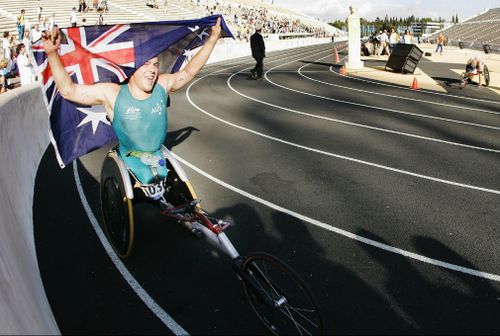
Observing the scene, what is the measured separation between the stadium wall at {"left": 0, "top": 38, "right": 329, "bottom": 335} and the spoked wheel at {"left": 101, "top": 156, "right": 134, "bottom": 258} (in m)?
0.91

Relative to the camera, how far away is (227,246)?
12.9 feet

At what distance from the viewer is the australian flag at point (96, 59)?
4809 mm

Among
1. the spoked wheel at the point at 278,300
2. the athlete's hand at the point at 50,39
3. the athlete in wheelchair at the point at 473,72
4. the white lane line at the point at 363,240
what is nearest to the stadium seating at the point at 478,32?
the athlete in wheelchair at the point at 473,72

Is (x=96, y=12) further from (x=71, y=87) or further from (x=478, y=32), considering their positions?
(x=478, y=32)

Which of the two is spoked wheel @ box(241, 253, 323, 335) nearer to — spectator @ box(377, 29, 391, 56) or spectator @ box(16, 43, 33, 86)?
spectator @ box(16, 43, 33, 86)

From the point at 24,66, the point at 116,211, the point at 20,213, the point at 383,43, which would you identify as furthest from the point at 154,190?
the point at 383,43

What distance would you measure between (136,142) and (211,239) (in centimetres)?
148

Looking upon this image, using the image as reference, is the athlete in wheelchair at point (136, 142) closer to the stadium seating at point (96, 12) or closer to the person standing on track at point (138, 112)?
the person standing on track at point (138, 112)

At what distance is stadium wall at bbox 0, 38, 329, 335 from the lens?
116 inches

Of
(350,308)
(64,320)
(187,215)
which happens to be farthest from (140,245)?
(350,308)

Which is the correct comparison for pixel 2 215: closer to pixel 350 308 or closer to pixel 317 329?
pixel 317 329

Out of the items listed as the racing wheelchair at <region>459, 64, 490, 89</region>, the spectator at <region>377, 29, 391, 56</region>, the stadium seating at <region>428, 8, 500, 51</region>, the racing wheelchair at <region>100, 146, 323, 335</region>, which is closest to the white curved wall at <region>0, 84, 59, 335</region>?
the racing wheelchair at <region>100, 146, 323, 335</region>

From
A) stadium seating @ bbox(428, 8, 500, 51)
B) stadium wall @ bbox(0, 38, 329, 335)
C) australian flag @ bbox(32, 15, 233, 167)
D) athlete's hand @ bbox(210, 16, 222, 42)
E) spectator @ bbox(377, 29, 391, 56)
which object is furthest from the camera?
stadium seating @ bbox(428, 8, 500, 51)

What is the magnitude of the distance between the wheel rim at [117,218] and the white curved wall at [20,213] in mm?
905
